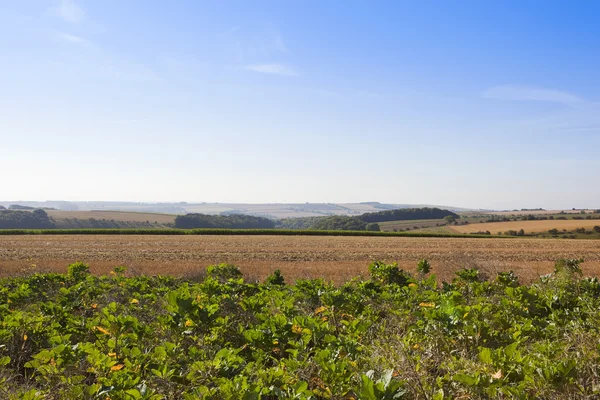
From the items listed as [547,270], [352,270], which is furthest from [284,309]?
[547,270]

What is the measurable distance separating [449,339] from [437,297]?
2438mm

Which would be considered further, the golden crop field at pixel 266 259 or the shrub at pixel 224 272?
the golden crop field at pixel 266 259

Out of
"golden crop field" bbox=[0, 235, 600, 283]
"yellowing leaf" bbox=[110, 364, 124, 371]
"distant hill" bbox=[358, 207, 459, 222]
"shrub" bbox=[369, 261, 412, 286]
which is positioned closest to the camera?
"yellowing leaf" bbox=[110, 364, 124, 371]

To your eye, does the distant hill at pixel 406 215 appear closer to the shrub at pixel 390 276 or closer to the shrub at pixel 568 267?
the shrub at pixel 390 276

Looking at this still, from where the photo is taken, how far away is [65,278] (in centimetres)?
1160

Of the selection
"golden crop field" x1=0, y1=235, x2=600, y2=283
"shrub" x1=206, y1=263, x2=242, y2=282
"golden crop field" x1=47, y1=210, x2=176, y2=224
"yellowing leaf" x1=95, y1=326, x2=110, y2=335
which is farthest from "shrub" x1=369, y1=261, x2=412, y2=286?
"golden crop field" x1=47, y1=210, x2=176, y2=224

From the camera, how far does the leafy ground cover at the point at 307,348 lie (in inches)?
147

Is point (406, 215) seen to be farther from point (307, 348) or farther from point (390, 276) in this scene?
point (307, 348)

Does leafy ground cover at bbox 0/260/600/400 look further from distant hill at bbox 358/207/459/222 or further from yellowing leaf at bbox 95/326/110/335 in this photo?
distant hill at bbox 358/207/459/222

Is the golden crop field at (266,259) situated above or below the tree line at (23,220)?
above

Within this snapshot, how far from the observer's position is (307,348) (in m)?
5.48

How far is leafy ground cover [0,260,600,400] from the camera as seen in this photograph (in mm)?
3740

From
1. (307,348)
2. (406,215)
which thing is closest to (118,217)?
(406,215)

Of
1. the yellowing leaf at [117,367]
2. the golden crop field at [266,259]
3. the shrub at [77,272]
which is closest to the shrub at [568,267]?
the golden crop field at [266,259]
